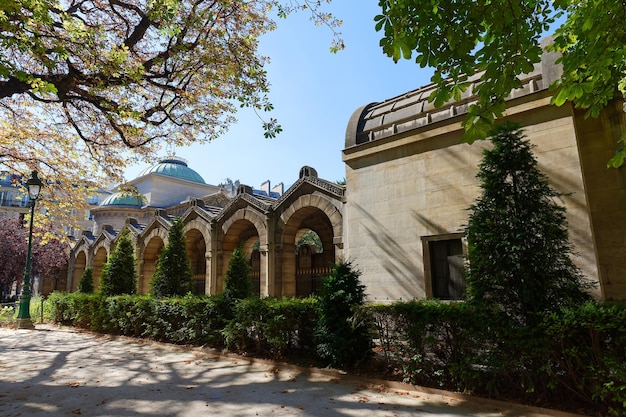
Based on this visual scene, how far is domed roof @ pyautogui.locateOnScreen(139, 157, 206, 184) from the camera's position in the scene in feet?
128

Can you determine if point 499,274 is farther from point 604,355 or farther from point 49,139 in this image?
point 49,139

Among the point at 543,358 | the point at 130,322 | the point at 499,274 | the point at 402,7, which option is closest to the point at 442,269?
the point at 499,274

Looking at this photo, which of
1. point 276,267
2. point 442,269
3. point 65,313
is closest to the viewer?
point 442,269

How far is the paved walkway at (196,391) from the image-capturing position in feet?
16.9

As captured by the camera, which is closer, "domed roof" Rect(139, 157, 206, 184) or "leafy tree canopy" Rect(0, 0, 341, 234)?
"leafy tree canopy" Rect(0, 0, 341, 234)

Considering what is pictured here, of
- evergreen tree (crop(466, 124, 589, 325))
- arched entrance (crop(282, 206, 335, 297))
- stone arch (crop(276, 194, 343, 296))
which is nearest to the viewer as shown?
evergreen tree (crop(466, 124, 589, 325))

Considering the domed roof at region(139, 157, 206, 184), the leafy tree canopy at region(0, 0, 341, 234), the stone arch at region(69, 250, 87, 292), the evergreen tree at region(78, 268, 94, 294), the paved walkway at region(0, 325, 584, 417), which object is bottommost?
the paved walkway at region(0, 325, 584, 417)

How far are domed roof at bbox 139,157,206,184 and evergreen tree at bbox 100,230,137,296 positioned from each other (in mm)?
23414

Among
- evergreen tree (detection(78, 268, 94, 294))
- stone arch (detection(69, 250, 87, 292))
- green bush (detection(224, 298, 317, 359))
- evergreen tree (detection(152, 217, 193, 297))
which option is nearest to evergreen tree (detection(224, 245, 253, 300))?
green bush (detection(224, 298, 317, 359))

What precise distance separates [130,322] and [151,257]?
10698 mm

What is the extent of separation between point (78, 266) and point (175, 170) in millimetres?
14533

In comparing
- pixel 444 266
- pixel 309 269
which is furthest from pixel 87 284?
pixel 444 266

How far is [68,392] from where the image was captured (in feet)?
19.9

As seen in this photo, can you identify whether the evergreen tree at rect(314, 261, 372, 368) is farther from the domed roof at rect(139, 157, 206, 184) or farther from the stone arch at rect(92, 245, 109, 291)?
the domed roof at rect(139, 157, 206, 184)
